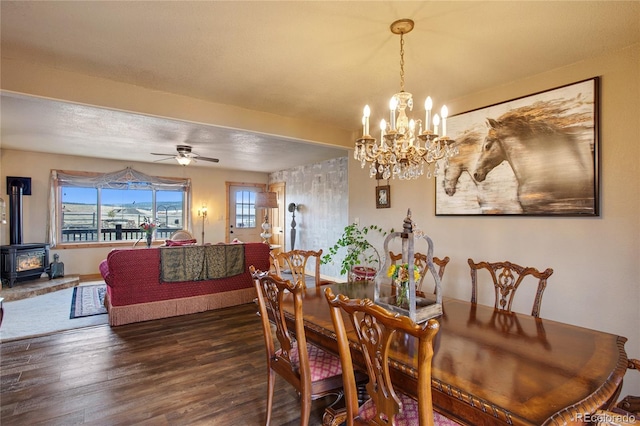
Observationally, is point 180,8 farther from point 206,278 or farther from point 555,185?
point 206,278

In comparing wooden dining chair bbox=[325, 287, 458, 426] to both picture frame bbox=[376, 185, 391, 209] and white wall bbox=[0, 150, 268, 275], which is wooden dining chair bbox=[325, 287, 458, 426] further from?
white wall bbox=[0, 150, 268, 275]

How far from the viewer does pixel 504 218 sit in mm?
2941

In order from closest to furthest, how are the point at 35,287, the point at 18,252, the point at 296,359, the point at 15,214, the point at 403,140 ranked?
the point at 296,359 → the point at 403,140 → the point at 35,287 → the point at 18,252 → the point at 15,214

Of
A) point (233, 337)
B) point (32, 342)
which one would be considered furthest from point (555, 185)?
point (32, 342)

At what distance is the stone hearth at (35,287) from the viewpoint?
4.85 meters

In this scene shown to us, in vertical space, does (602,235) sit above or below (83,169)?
below

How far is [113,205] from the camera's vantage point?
7.12 meters

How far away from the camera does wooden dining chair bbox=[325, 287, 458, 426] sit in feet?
3.18

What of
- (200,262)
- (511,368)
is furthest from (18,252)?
(511,368)

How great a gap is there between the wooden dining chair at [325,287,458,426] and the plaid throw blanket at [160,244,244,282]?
11.1ft

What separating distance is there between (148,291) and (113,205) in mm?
4178

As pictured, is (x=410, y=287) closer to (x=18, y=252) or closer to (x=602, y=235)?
(x=602, y=235)

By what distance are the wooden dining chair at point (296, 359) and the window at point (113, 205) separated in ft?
17.9

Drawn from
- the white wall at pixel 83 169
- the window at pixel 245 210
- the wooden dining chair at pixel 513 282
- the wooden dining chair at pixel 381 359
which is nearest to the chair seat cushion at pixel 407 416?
the wooden dining chair at pixel 381 359
